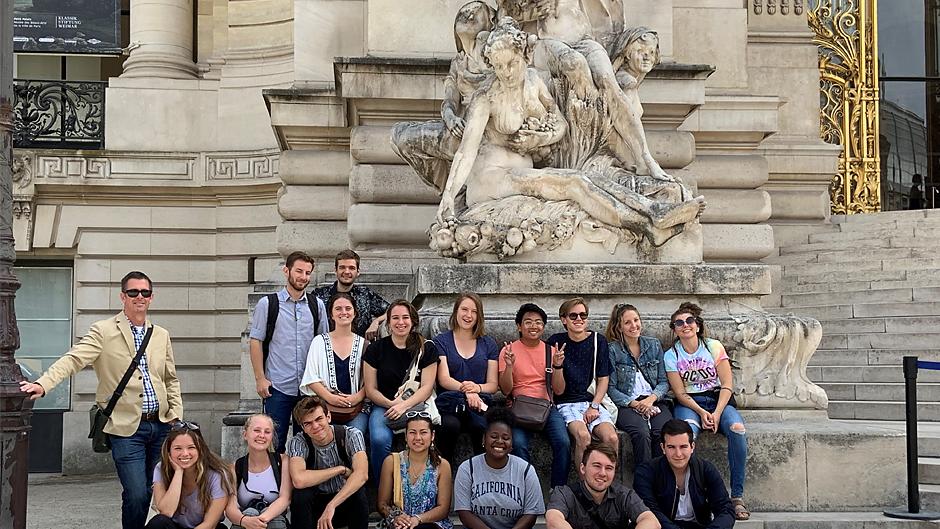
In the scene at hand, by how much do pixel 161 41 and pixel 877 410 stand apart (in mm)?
10814

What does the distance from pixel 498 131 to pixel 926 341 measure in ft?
17.4

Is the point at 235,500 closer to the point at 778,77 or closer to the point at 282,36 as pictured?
the point at 282,36

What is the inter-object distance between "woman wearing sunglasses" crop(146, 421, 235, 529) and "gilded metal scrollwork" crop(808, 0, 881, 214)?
1291 cm

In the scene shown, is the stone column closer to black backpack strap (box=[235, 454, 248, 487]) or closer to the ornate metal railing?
the ornate metal railing

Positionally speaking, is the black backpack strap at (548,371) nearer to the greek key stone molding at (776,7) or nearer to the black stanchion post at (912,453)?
the black stanchion post at (912,453)

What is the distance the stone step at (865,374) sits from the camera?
1178cm

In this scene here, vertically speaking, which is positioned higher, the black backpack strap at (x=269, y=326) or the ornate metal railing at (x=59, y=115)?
the ornate metal railing at (x=59, y=115)

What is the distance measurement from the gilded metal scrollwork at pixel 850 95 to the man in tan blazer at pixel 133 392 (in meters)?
12.6

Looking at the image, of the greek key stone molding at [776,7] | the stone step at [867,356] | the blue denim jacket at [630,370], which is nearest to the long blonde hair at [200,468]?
the blue denim jacket at [630,370]

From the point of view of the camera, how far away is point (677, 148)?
12.6 m

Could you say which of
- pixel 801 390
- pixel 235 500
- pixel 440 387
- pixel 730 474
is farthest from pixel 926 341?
pixel 235 500

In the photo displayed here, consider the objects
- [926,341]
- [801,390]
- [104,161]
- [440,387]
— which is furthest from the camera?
[104,161]

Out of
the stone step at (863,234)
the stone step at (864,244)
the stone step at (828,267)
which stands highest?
the stone step at (863,234)

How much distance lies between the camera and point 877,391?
11711 mm
